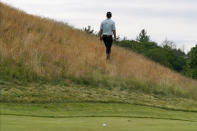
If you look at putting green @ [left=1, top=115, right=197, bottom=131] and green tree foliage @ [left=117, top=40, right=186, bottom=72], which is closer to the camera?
putting green @ [left=1, top=115, right=197, bottom=131]

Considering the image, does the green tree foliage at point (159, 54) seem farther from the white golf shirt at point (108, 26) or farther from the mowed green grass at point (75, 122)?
the mowed green grass at point (75, 122)

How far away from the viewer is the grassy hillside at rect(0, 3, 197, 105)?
13.0 meters

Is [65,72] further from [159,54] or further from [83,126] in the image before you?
[159,54]

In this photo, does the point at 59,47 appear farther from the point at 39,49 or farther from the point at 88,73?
the point at 88,73

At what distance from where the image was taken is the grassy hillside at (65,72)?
42.5ft

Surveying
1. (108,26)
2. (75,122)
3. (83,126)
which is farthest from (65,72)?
(83,126)

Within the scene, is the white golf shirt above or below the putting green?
above

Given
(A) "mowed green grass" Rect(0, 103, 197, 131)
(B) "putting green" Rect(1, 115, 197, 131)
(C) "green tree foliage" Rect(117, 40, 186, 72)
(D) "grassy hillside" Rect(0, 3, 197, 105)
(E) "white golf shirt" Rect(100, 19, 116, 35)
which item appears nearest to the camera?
(B) "putting green" Rect(1, 115, 197, 131)

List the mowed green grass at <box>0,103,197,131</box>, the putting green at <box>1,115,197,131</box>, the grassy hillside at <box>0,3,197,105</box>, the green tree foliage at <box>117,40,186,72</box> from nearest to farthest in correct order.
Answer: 1. the putting green at <box>1,115,197,131</box>
2. the mowed green grass at <box>0,103,197,131</box>
3. the grassy hillside at <box>0,3,197,105</box>
4. the green tree foliage at <box>117,40,186,72</box>

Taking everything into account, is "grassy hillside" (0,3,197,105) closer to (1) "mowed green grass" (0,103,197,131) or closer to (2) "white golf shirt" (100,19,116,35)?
(1) "mowed green grass" (0,103,197,131)

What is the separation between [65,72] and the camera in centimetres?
1514

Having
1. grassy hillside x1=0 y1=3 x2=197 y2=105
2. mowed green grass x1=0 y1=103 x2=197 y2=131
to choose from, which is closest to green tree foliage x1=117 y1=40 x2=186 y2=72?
grassy hillside x1=0 y1=3 x2=197 y2=105

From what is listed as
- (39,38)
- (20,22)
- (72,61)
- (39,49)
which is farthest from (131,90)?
(20,22)

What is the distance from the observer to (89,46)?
2019 cm
